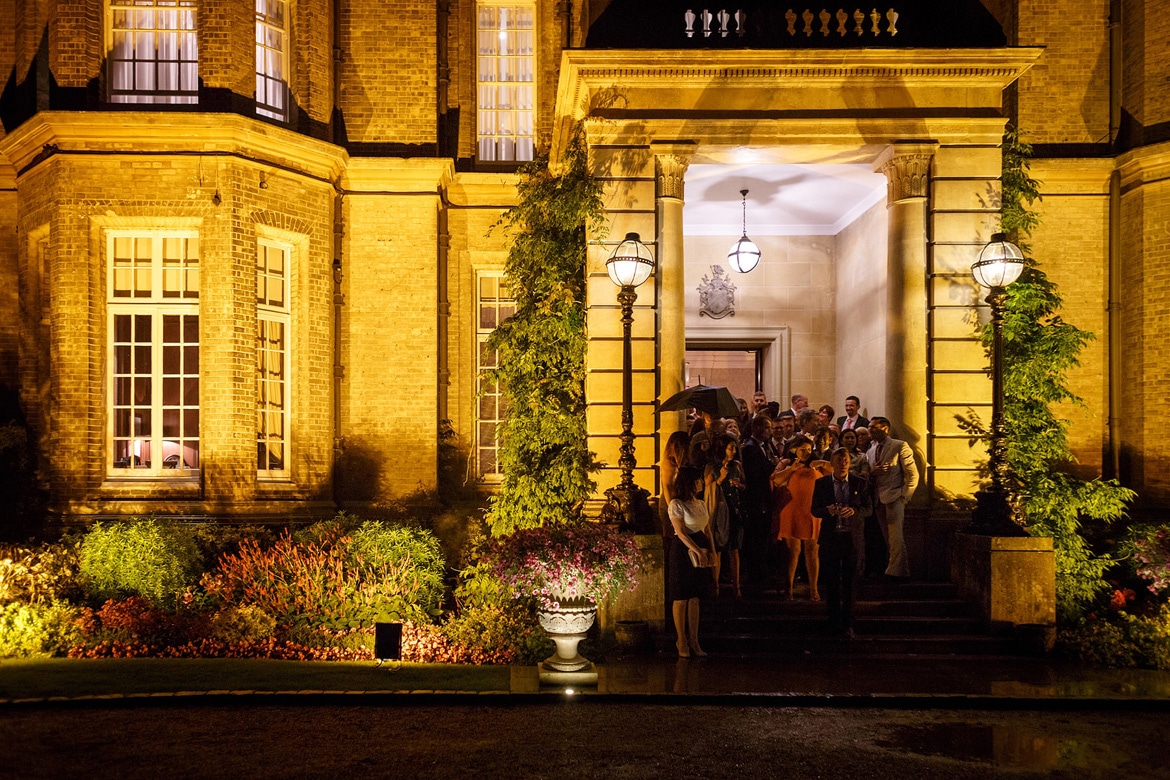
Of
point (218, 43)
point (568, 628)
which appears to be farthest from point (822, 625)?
point (218, 43)

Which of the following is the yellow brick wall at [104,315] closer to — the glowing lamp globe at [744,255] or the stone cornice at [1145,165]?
the glowing lamp globe at [744,255]

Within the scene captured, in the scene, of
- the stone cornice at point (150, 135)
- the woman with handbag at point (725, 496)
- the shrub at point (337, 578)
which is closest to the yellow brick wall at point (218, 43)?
the stone cornice at point (150, 135)

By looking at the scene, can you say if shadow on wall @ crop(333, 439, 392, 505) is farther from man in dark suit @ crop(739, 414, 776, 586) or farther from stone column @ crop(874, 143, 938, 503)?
stone column @ crop(874, 143, 938, 503)

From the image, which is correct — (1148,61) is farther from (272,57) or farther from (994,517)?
(272,57)

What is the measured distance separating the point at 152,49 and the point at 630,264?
8539 millimetres

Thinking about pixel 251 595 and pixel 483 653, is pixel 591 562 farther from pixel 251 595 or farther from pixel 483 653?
pixel 251 595

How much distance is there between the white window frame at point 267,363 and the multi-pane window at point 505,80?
162 inches

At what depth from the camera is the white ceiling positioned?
13.4 meters

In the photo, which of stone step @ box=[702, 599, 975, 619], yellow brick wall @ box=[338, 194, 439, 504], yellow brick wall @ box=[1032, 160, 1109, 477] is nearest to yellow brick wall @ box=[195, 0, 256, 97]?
yellow brick wall @ box=[338, 194, 439, 504]

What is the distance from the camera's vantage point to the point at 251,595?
1062cm

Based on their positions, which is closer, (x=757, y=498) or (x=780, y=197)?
(x=757, y=498)

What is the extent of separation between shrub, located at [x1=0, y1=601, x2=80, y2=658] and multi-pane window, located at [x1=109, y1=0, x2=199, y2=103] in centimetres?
765

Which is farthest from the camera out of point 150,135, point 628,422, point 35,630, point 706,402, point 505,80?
point 505,80

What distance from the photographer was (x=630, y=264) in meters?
10.5
